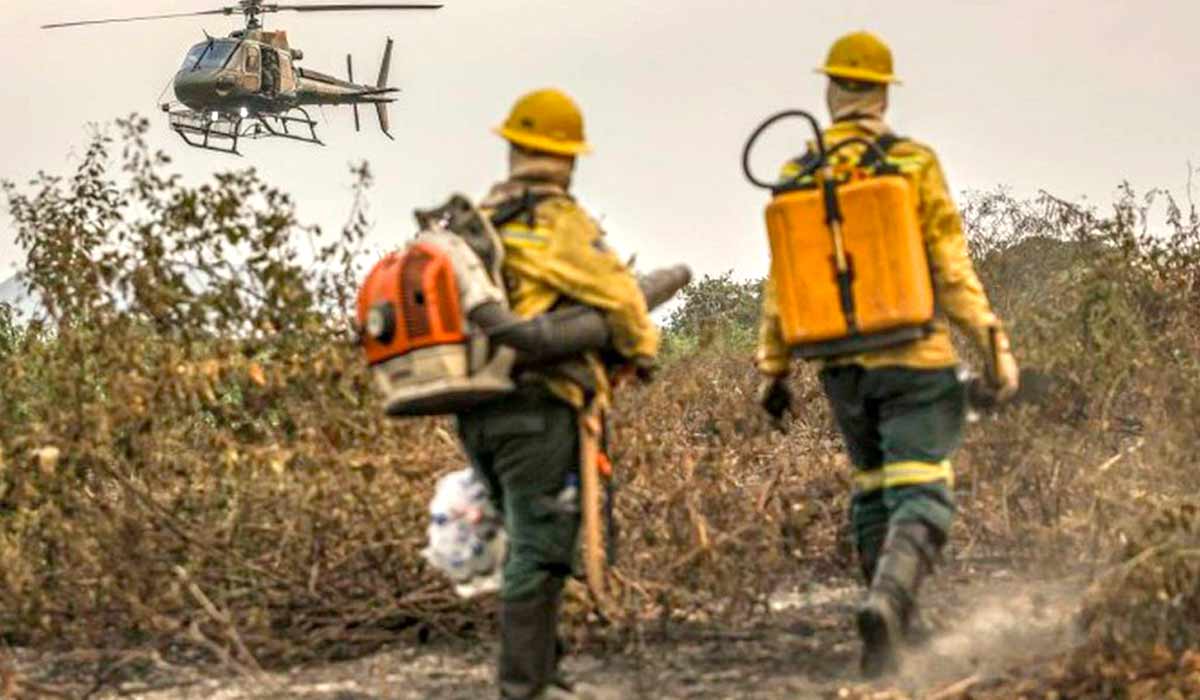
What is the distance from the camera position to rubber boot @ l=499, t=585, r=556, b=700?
6211 mm

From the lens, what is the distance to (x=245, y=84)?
1772 inches

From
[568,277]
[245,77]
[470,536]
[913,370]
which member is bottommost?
[470,536]

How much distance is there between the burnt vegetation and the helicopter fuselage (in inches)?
1388

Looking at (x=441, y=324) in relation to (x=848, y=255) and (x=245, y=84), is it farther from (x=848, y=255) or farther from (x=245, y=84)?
(x=245, y=84)

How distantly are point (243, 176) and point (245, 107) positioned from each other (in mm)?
37605

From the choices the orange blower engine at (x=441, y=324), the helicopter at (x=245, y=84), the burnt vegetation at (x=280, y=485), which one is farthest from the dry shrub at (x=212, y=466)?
the helicopter at (x=245, y=84)

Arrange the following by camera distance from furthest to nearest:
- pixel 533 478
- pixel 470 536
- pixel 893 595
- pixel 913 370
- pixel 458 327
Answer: pixel 913 370 → pixel 470 536 → pixel 893 595 → pixel 533 478 → pixel 458 327

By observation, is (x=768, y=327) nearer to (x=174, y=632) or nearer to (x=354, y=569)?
(x=354, y=569)

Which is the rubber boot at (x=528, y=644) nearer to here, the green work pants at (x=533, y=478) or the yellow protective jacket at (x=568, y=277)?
the green work pants at (x=533, y=478)

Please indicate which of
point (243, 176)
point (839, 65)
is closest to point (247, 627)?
point (243, 176)

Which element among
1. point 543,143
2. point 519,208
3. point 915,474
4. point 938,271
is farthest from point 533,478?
point 938,271

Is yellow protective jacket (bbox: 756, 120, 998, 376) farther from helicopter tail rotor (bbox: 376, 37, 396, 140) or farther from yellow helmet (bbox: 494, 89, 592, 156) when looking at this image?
helicopter tail rotor (bbox: 376, 37, 396, 140)

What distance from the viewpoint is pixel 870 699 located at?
613cm

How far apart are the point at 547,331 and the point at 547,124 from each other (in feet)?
1.95
